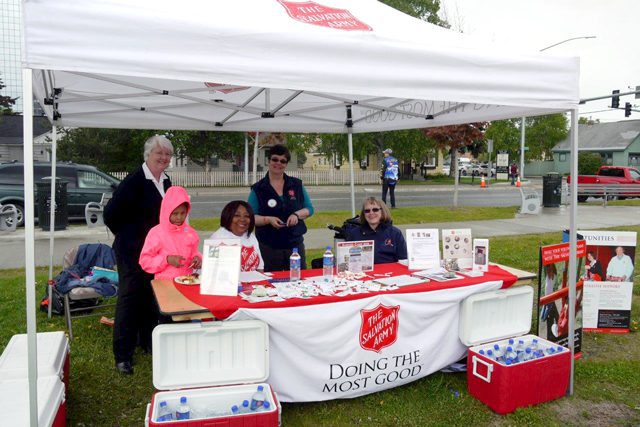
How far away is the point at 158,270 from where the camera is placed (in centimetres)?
321

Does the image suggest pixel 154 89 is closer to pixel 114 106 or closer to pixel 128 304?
pixel 114 106

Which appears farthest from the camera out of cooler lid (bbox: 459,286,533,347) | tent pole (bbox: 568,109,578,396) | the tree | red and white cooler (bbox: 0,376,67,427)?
the tree

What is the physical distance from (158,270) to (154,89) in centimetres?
153

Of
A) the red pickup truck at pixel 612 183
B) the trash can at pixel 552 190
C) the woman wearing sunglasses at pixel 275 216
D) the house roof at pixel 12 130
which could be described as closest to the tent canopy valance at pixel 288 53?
the woman wearing sunglasses at pixel 275 216

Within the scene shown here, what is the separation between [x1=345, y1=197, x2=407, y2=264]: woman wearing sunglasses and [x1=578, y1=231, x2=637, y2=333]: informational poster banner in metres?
1.65

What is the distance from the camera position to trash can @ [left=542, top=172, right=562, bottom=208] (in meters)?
13.9

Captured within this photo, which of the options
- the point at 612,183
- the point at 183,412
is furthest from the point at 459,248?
the point at 612,183

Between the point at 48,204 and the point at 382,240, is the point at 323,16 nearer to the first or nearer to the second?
the point at 382,240

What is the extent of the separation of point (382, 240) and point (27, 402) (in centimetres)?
271

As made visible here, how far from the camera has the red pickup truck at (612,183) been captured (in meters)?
16.6

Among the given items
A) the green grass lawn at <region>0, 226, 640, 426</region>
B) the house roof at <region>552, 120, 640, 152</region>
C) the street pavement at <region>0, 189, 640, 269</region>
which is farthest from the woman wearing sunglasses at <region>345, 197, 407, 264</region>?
the house roof at <region>552, 120, 640, 152</region>

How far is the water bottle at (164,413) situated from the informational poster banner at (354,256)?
151 cm

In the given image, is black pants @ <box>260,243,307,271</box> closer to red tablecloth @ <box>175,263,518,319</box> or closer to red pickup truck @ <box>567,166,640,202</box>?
red tablecloth @ <box>175,263,518,319</box>

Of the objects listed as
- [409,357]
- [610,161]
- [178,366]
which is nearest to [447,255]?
[409,357]
